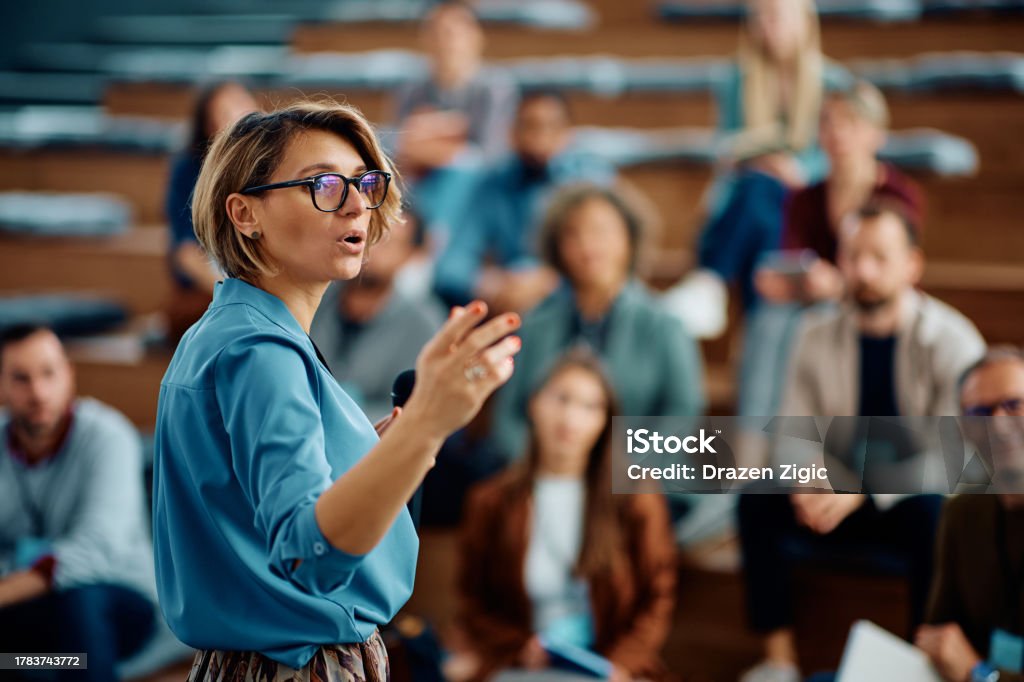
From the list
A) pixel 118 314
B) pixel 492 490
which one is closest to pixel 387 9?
pixel 118 314

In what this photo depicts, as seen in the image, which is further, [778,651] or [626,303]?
[626,303]

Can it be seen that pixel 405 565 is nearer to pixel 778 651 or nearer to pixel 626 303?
pixel 778 651

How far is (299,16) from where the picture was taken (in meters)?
4.26

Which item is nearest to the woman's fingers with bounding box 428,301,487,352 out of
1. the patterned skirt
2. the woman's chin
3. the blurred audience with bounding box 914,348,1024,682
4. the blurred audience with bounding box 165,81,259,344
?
the woman's chin

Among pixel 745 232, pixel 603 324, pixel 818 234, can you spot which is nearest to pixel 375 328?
pixel 603 324

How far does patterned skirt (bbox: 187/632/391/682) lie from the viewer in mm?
729

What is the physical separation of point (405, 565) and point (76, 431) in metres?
1.29

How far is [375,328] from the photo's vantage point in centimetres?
222

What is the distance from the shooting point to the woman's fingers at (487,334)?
59 cm

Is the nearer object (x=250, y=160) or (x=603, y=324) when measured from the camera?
(x=250, y=160)

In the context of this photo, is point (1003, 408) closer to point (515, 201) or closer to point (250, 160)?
point (250, 160)

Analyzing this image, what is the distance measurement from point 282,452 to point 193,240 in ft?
6.32

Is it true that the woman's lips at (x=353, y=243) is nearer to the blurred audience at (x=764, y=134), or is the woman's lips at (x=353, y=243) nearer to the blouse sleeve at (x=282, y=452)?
the blouse sleeve at (x=282, y=452)

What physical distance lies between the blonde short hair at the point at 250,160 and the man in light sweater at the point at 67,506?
1102mm
